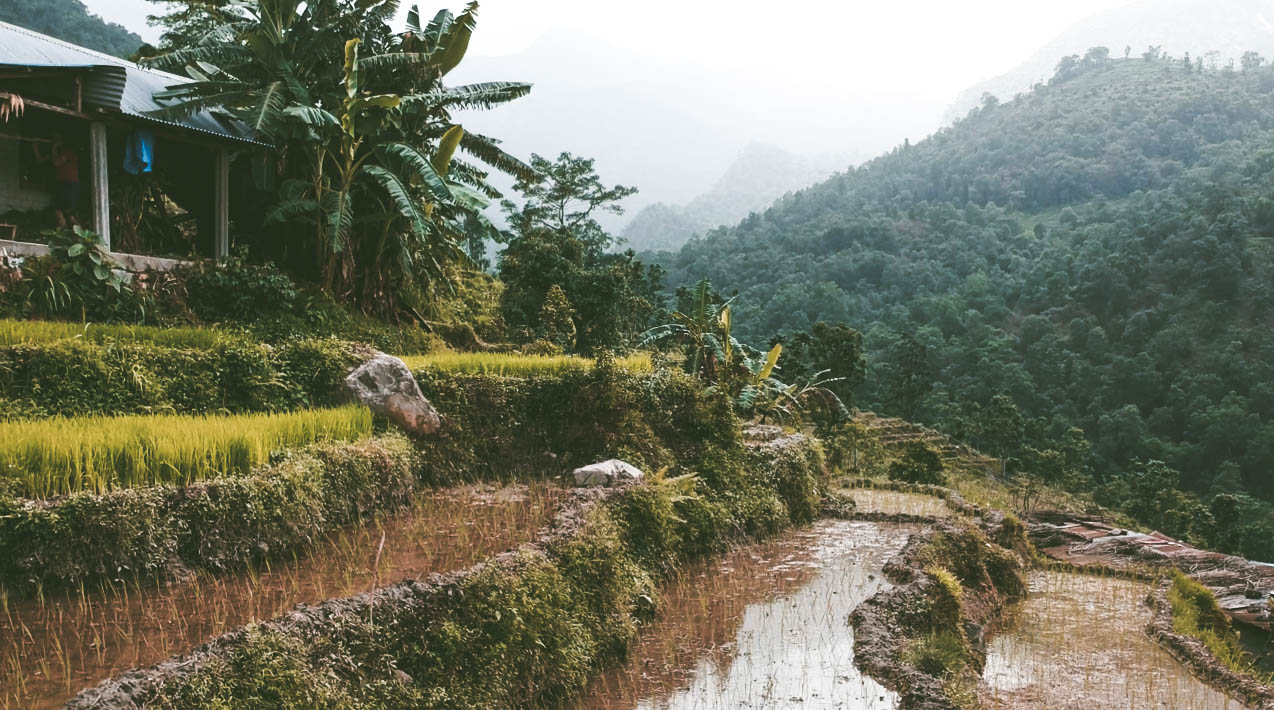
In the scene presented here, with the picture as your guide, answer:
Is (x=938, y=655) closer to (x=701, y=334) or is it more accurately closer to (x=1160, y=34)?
(x=701, y=334)

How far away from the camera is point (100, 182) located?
10.6 m

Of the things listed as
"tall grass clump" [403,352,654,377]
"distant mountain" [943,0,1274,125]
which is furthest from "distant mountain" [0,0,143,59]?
"distant mountain" [943,0,1274,125]

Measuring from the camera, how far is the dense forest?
3055 cm

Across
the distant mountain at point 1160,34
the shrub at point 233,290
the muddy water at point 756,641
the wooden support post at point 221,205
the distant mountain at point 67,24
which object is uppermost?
the distant mountain at point 1160,34

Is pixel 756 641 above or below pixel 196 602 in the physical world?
below

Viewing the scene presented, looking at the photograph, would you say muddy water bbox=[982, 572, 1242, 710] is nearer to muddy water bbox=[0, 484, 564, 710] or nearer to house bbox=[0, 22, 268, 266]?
muddy water bbox=[0, 484, 564, 710]

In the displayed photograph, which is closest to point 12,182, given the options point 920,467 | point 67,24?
point 920,467

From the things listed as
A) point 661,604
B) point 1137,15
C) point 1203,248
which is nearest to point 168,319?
point 661,604

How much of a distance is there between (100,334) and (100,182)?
3.59m

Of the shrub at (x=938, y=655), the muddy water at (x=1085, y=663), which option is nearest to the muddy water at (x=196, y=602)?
the shrub at (x=938, y=655)

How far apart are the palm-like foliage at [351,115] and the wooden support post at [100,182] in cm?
90

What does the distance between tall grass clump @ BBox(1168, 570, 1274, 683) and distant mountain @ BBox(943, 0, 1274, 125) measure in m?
173

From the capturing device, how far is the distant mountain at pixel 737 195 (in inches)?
4702

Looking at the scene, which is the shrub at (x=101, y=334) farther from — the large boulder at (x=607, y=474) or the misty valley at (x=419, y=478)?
the large boulder at (x=607, y=474)
